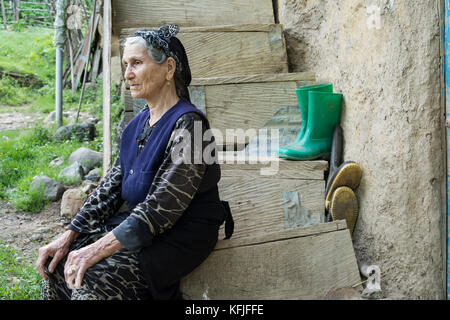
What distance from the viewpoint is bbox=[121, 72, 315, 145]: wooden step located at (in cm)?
346

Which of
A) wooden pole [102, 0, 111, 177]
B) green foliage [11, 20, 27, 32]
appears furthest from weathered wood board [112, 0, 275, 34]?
green foliage [11, 20, 27, 32]

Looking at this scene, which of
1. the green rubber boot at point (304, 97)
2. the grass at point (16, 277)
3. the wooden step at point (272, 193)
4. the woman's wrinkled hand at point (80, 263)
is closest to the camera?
the woman's wrinkled hand at point (80, 263)

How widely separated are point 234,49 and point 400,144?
1737 millimetres

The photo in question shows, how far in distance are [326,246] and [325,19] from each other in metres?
1.95

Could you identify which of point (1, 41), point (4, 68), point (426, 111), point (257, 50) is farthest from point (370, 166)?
point (1, 41)

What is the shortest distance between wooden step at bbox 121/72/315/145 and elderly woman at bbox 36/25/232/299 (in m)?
1.08

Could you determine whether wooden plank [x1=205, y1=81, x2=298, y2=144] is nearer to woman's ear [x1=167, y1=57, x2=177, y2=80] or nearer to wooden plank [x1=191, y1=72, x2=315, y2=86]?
wooden plank [x1=191, y1=72, x2=315, y2=86]

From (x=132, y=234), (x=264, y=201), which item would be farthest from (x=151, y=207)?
A: (x=264, y=201)

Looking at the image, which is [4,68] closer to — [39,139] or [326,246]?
[39,139]

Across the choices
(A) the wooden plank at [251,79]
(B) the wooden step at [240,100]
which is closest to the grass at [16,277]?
(B) the wooden step at [240,100]

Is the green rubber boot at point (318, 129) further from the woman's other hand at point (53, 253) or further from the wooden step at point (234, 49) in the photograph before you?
the woman's other hand at point (53, 253)

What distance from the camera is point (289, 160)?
→ 3039mm

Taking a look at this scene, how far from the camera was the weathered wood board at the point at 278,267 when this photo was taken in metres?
2.22

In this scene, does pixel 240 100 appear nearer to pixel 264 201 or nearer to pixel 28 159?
pixel 264 201
